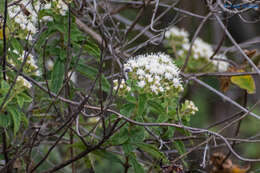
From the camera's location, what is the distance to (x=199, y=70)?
3.23 m

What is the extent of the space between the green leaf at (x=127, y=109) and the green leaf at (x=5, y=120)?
0.50 m

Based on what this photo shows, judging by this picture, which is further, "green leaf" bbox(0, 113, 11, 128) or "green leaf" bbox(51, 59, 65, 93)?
"green leaf" bbox(51, 59, 65, 93)

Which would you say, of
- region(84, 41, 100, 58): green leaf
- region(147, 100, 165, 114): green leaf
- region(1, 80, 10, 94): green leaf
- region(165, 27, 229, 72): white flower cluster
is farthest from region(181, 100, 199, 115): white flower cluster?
region(165, 27, 229, 72): white flower cluster

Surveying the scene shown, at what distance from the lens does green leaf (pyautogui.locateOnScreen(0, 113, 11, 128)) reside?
1904mm

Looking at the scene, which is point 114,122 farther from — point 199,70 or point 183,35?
point 183,35

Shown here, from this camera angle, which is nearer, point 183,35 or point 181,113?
point 181,113

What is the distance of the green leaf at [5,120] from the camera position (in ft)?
6.25

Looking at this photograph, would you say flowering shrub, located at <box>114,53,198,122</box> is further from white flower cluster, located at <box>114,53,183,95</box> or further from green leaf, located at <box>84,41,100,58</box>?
green leaf, located at <box>84,41,100,58</box>

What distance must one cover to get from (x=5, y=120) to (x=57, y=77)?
316 millimetres

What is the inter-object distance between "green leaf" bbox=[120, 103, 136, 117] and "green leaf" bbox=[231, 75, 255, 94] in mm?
1082

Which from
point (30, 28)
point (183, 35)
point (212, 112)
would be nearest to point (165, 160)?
point (30, 28)

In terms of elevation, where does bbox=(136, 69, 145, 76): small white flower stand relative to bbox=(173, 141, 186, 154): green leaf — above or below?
above

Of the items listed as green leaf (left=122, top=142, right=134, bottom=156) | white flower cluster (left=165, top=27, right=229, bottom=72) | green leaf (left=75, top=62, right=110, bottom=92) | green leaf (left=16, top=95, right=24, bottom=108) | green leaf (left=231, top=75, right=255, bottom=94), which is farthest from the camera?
white flower cluster (left=165, top=27, right=229, bottom=72)

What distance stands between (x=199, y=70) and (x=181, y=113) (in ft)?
3.88
